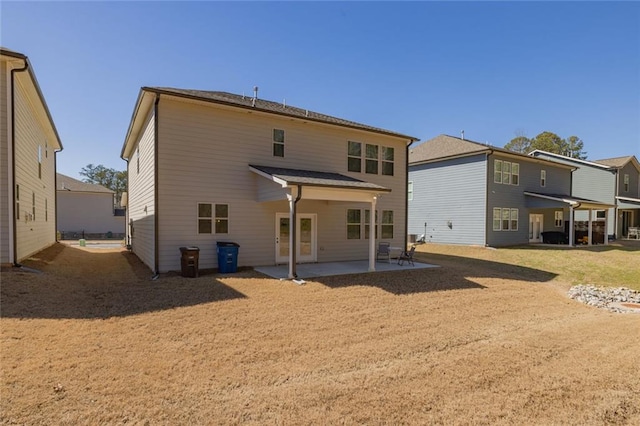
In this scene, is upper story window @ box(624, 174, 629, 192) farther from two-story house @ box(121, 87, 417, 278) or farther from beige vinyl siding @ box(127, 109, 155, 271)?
beige vinyl siding @ box(127, 109, 155, 271)

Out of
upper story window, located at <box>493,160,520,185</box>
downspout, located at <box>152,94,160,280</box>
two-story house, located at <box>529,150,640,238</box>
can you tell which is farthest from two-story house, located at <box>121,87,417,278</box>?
two-story house, located at <box>529,150,640,238</box>

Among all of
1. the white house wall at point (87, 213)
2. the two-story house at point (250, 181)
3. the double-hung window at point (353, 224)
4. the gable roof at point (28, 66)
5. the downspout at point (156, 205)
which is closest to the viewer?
the gable roof at point (28, 66)

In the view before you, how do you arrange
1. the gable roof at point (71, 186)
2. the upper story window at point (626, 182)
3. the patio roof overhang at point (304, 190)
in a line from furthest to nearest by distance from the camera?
the upper story window at point (626, 182) → the gable roof at point (71, 186) → the patio roof overhang at point (304, 190)

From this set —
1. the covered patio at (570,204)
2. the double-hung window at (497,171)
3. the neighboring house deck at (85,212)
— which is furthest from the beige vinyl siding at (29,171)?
the covered patio at (570,204)

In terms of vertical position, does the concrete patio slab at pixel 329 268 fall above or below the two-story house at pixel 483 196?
below

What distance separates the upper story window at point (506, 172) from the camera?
22125mm

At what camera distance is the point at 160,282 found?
9539mm

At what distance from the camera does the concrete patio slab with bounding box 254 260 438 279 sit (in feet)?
36.8

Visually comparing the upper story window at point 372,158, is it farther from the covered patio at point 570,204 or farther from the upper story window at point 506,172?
the covered patio at point 570,204

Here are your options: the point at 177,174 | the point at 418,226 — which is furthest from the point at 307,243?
the point at 418,226

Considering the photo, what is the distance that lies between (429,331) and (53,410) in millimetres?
5916

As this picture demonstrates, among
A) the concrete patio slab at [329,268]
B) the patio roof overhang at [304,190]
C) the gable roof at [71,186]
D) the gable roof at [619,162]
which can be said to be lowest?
the concrete patio slab at [329,268]

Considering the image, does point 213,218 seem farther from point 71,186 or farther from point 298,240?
point 71,186

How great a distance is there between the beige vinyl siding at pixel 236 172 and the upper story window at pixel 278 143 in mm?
183
